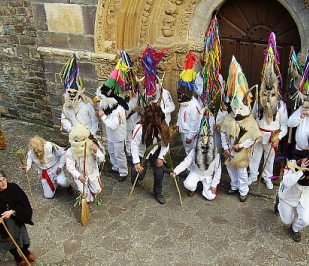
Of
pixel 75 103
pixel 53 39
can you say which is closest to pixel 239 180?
pixel 75 103

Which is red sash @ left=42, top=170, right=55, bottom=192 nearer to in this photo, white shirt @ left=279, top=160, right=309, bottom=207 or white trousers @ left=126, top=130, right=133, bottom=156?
white trousers @ left=126, top=130, right=133, bottom=156

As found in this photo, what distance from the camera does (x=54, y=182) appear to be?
18.8 feet

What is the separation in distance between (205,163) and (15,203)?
105 inches

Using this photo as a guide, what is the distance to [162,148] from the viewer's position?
5316mm

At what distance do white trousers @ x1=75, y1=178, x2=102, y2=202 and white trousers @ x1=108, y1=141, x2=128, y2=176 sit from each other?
27.6 inches

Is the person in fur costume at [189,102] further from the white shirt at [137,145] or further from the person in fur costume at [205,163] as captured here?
the white shirt at [137,145]

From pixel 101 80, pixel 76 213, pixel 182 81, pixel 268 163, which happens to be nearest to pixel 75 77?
pixel 101 80

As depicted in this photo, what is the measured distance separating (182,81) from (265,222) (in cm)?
242

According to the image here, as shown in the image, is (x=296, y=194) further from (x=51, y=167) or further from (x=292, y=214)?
(x=51, y=167)

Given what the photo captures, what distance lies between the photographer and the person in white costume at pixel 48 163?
207 inches

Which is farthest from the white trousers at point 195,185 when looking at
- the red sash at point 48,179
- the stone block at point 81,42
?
the stone block at point 81,42

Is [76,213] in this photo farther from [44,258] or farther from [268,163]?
[268,163]

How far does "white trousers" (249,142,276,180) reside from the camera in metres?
5.57

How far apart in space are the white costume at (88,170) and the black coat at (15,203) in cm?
101
